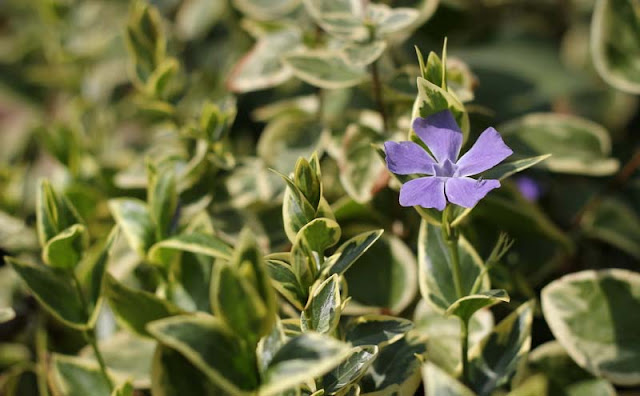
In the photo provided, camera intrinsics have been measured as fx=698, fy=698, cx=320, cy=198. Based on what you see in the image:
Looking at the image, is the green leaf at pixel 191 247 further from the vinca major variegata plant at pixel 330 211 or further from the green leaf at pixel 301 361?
the green leaf at pixel 301 361

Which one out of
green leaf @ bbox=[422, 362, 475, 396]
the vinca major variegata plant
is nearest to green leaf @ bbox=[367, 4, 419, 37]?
the vinca major variegata plant

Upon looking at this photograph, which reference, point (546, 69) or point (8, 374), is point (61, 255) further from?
point (546, 69)

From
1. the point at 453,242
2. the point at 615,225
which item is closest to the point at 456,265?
the point at 453,242

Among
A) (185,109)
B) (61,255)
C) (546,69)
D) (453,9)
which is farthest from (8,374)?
(546,69)

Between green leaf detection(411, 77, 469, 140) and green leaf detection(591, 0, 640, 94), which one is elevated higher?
green leaf detection(411, 77, 469, 140)

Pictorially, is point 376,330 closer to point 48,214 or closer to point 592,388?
point 592,388

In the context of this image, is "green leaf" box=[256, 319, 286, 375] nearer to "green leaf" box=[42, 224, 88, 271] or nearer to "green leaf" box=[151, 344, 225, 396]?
"green leaf" box=[151, 344, 225, 396]
